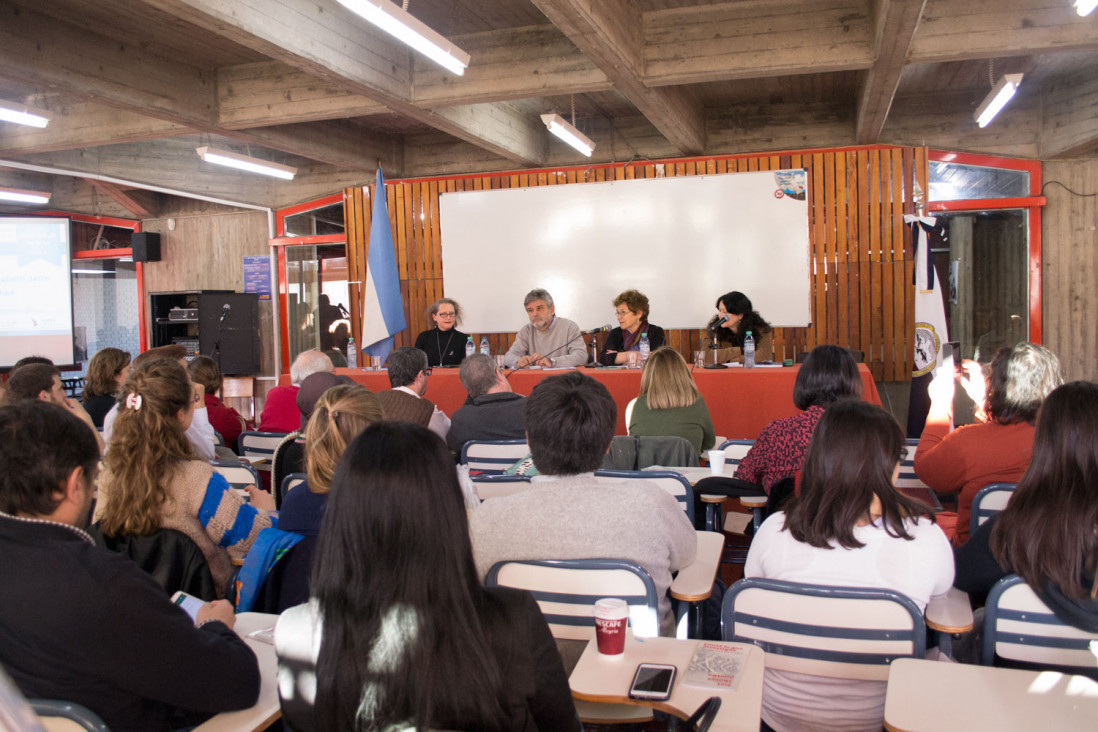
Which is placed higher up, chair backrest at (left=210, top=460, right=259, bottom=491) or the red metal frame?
the red metal frame

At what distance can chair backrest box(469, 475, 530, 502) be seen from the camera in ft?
10.4

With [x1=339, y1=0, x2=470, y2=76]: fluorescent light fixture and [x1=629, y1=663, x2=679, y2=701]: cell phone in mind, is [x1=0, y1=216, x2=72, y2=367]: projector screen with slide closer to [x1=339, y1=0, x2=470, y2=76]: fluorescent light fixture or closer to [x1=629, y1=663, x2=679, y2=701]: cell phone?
[x1=339, y1=0, x2=470, y2=76]: fluorescent light fixture

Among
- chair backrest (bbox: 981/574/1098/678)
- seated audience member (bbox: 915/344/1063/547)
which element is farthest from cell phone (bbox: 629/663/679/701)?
seated audience member (bbox: 915/344/1063/547)

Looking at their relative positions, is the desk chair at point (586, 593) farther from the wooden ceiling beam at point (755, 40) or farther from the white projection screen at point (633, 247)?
the white projection screen at point (633, 247)

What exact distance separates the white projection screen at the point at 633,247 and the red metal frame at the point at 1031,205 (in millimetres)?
1587

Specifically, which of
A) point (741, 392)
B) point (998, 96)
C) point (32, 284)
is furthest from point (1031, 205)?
point (32, 284)

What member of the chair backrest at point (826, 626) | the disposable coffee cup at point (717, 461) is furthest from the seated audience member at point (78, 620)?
the disposable coffee cup at point (717, 461)

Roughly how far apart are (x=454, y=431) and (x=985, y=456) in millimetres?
2504

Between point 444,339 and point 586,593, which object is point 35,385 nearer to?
point 586,593

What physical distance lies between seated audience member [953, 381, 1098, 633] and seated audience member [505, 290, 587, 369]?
4.55m

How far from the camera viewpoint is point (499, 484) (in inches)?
126

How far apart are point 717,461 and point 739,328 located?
322 cm

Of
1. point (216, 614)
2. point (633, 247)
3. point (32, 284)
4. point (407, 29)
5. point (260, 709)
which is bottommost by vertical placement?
point (260, 709)

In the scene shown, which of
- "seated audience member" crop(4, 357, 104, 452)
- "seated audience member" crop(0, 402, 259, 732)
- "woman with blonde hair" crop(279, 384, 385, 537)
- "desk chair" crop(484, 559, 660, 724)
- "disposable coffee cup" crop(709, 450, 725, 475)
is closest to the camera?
"seated audience member" crop(0, 402, 259, 732)
